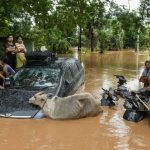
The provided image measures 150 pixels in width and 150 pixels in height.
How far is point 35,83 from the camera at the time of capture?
10008 millimetres

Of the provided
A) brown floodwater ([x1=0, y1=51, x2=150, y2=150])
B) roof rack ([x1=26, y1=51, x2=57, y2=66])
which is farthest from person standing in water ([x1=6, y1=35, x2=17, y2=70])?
brown floodwater ([x1=0, y1=51, x2=150, y2=150])

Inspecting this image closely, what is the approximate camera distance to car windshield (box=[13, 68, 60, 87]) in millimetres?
9938

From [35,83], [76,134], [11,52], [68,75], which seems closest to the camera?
[76,134]

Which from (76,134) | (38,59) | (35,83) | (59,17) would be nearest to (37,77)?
(35,83)

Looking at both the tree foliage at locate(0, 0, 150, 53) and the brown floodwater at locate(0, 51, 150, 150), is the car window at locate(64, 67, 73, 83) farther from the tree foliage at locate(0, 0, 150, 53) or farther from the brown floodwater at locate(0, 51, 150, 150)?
the tree foliage at locate(0, 0, 150, 53)

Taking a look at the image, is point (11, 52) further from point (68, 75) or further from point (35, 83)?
point (35, 83)

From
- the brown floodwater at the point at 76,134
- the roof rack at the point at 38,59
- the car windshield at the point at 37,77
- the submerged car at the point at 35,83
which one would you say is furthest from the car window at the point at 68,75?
the brown floodwater at the point at 76,134

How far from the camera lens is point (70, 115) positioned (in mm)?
8836

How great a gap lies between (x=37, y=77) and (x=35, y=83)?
0.22 meters

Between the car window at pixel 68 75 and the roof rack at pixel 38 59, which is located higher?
the roof rack at pixel 38 59

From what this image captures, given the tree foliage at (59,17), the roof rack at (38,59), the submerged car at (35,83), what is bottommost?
the submerged car at (35,83)

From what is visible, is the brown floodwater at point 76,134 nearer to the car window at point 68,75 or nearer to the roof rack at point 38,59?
the car window at point 68,75

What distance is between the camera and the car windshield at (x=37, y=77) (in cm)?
994

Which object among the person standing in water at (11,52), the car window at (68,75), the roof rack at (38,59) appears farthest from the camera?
the person standing in water at (11,52)
